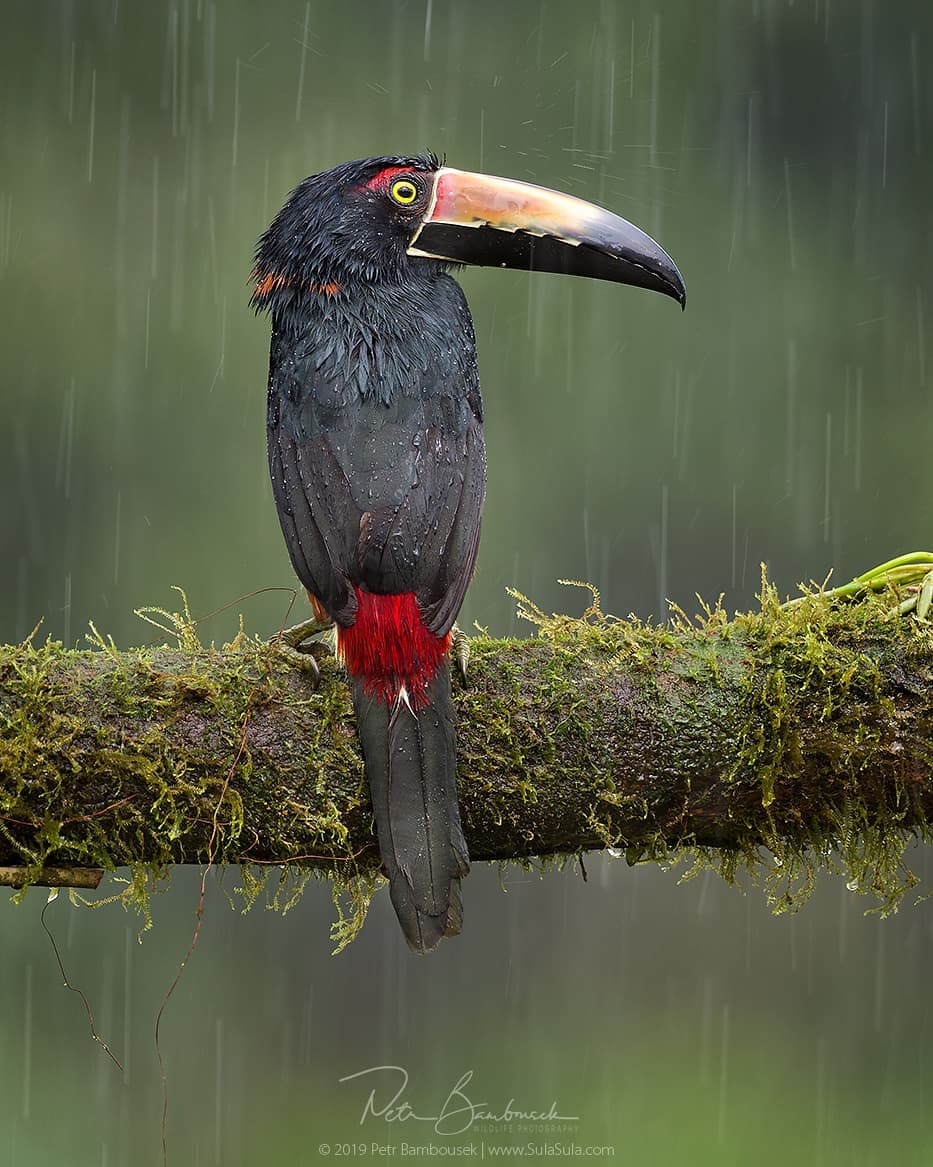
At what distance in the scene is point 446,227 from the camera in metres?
3.06

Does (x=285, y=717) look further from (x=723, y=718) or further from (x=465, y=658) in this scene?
(x=723, y=718)

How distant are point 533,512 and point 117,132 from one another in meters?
3.23

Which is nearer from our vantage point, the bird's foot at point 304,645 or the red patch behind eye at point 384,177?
the bird's foot at point 304,645

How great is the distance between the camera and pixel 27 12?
881 centimetres

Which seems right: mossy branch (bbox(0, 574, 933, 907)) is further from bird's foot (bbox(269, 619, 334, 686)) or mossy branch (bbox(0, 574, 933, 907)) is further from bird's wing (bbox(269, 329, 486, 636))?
bird's wing (bbox(269, 329, 486, 636))

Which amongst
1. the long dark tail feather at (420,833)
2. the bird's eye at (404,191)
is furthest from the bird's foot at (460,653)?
the bird's eye at (404,191)

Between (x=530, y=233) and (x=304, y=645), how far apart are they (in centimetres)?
104

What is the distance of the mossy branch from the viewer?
231 centimetres

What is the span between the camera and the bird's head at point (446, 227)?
9.90 feet

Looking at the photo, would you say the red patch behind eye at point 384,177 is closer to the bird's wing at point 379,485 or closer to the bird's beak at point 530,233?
the bird's beak at point 530,233

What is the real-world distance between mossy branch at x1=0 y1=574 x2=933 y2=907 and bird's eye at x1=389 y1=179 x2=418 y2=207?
1.01 metres

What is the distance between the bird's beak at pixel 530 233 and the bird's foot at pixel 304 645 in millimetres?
870

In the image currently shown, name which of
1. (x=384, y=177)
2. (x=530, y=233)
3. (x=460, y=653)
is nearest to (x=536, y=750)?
(x=460, y=653)

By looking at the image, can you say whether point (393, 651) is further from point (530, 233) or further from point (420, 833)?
point (530, 233)
